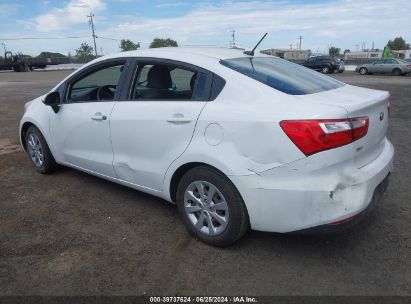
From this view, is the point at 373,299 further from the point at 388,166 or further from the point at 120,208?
the point at 120,208

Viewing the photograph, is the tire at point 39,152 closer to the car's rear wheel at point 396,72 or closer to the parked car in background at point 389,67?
the parked car in background at point 389,67

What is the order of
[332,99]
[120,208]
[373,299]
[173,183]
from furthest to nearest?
[120,208] → [173,183] → [332,99] → [373,299]

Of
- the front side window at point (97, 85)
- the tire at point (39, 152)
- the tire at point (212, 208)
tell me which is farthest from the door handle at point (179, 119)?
the tire at point (39, 152)

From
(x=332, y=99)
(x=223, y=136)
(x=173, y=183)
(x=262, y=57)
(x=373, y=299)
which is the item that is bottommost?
(x=373, y=299)

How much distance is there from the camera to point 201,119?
323 cm

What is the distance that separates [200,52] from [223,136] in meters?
1.03

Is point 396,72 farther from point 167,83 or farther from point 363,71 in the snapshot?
point 167,83

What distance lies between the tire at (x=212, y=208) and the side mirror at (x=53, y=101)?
2.05 m

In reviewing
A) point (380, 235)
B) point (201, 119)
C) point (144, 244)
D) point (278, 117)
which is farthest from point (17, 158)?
point (380, 235)

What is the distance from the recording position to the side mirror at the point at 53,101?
4.65 metres

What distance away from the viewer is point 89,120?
13.9 ft

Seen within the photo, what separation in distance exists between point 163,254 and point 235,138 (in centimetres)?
115

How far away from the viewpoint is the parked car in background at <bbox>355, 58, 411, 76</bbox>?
1158 inches

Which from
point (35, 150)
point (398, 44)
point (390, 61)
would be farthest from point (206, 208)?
point (398, 44)
